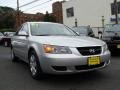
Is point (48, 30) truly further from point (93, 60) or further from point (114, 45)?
Result: point (114, 45)

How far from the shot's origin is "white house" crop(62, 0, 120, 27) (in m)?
33.3

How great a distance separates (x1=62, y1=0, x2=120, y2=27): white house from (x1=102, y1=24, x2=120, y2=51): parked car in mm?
21198

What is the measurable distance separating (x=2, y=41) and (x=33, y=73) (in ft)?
50.6

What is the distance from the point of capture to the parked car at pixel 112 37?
9977 mm

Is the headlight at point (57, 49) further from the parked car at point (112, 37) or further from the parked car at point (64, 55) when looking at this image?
the parked car at point (112, 37)

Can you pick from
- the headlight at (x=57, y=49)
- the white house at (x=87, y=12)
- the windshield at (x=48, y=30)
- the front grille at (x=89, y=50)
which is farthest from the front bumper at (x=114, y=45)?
the white house at (x=87, y=12)

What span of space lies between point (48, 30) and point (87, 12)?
30.0 meters

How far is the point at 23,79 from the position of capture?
657 cm

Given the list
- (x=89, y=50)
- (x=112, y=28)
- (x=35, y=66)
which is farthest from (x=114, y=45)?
(x=35, y=66)

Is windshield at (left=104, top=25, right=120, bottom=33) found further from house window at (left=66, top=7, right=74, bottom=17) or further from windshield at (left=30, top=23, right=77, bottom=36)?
house window at (left=66, top=7, right=74, bottom=17)

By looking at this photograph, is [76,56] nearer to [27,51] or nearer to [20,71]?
[27,51]

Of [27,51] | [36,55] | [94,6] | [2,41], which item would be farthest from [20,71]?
[94,6]

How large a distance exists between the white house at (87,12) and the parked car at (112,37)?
835 inches

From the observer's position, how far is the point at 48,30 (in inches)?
287
